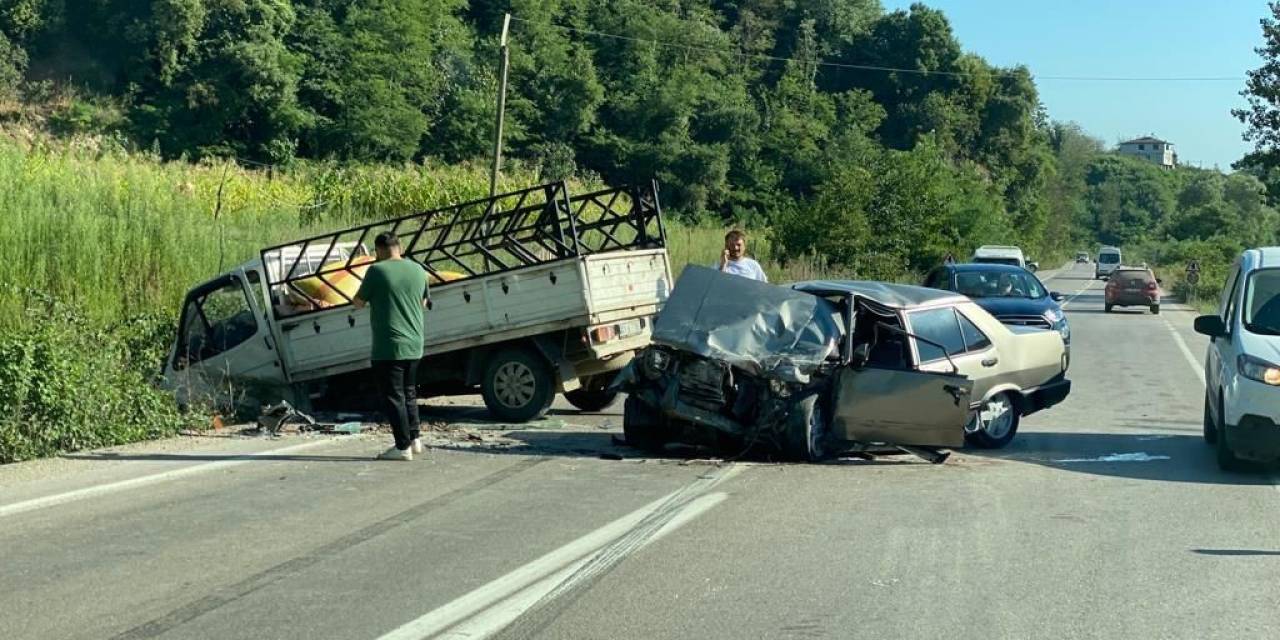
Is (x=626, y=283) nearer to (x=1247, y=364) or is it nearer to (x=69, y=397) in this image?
(x=69, y=397)

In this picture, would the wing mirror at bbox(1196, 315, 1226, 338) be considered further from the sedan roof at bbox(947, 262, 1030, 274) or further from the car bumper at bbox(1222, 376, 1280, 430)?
the sedan roof at bbox(947, 262, 1030, 274)

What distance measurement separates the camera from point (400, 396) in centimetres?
1113

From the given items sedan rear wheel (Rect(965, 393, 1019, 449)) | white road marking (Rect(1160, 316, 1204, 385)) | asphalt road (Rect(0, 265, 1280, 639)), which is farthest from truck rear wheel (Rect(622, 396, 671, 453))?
white road marking (Rect(1160, 316, 1204, 385))

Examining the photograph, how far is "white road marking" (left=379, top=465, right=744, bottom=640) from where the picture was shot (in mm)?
6047

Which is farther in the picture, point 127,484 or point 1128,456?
point 1128,456

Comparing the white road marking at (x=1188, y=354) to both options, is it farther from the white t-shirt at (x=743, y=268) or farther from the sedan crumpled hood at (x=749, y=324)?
the sedan crumpled hood at (x=749, y=324)

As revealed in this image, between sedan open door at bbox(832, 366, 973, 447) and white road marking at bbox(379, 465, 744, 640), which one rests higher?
sedan open door at bbox(832, 366, 973, 447)

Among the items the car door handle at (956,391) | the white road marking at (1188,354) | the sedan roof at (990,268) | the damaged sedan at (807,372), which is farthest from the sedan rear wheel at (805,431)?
the sedan roof at (990,268)

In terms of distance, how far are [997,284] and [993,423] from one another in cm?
970

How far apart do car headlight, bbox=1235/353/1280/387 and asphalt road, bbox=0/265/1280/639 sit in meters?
0.82

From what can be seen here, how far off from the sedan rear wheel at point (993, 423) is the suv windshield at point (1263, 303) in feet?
7.15

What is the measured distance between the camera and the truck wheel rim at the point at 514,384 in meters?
14.0

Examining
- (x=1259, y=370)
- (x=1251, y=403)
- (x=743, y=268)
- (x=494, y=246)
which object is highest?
(x=494, y=246)

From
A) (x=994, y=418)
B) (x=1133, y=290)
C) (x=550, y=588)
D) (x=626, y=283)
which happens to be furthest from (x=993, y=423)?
(x=1133, y=290)
